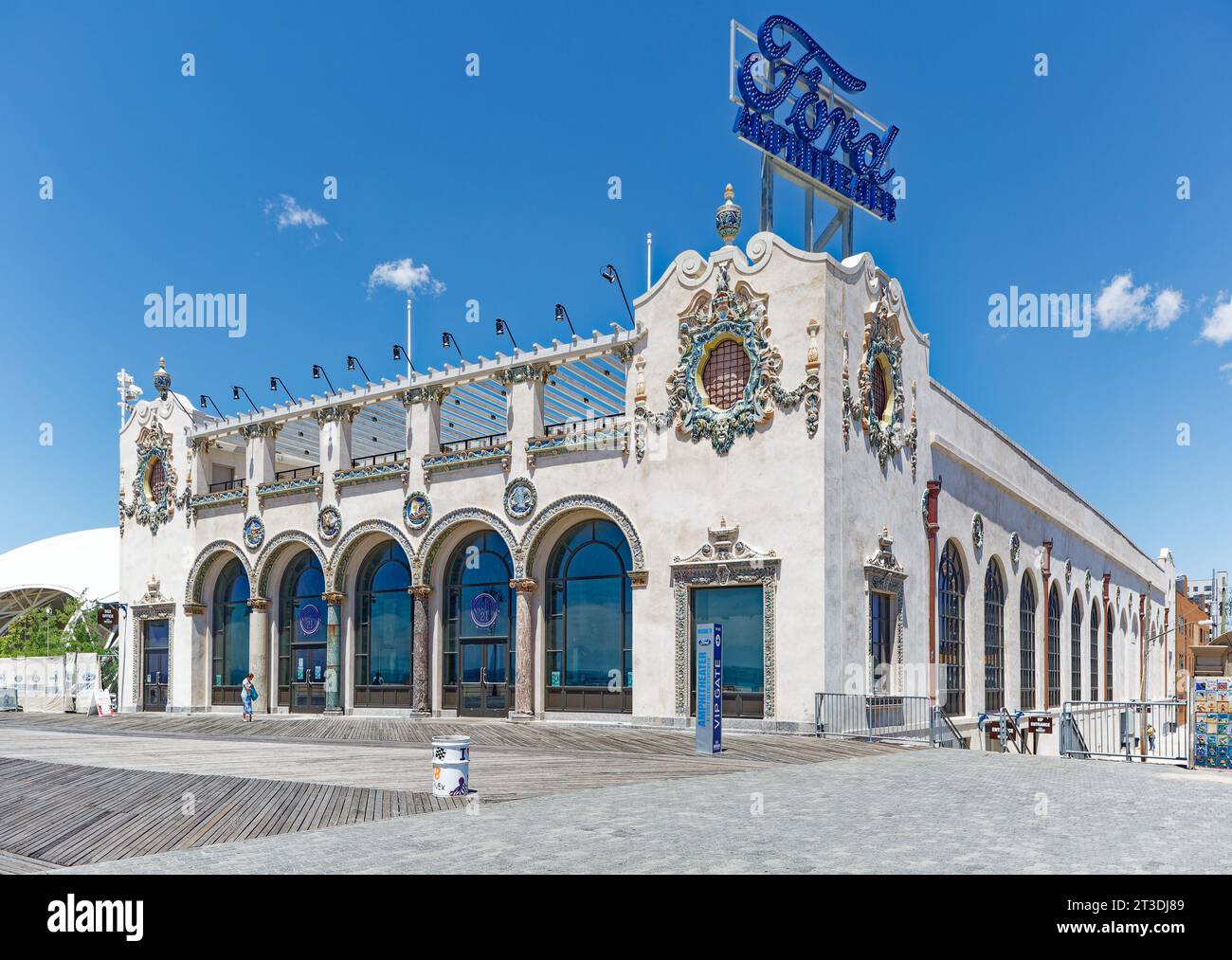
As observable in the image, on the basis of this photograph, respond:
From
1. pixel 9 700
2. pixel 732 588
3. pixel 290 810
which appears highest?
pixel 732 588

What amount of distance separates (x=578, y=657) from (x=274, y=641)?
1372 cm

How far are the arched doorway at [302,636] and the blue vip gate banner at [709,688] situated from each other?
2031 centimetres

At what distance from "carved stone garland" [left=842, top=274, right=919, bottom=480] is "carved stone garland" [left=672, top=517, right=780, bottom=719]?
12.8 feet

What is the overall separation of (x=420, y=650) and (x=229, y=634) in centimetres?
1102

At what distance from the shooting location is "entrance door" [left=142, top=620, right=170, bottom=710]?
44156 mm

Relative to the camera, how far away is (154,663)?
44656 mm

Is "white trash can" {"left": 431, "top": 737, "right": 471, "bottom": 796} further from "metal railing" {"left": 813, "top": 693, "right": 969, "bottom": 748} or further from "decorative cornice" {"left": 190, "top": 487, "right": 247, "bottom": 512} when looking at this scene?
"decorative cornice" {"left": 190, "top": 487, "right": 247, "bottom": 512}

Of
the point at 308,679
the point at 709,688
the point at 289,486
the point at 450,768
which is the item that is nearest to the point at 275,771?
the point at 450,768

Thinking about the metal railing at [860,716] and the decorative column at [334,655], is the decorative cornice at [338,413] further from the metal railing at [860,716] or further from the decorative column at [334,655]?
the metal railing at [860,716]

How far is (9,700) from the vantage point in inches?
1946

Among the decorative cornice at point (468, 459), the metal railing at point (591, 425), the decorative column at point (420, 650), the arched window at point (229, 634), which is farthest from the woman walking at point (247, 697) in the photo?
the metal railing at point (591, 425)

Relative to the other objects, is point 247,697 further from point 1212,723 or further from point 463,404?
point 1212,723
